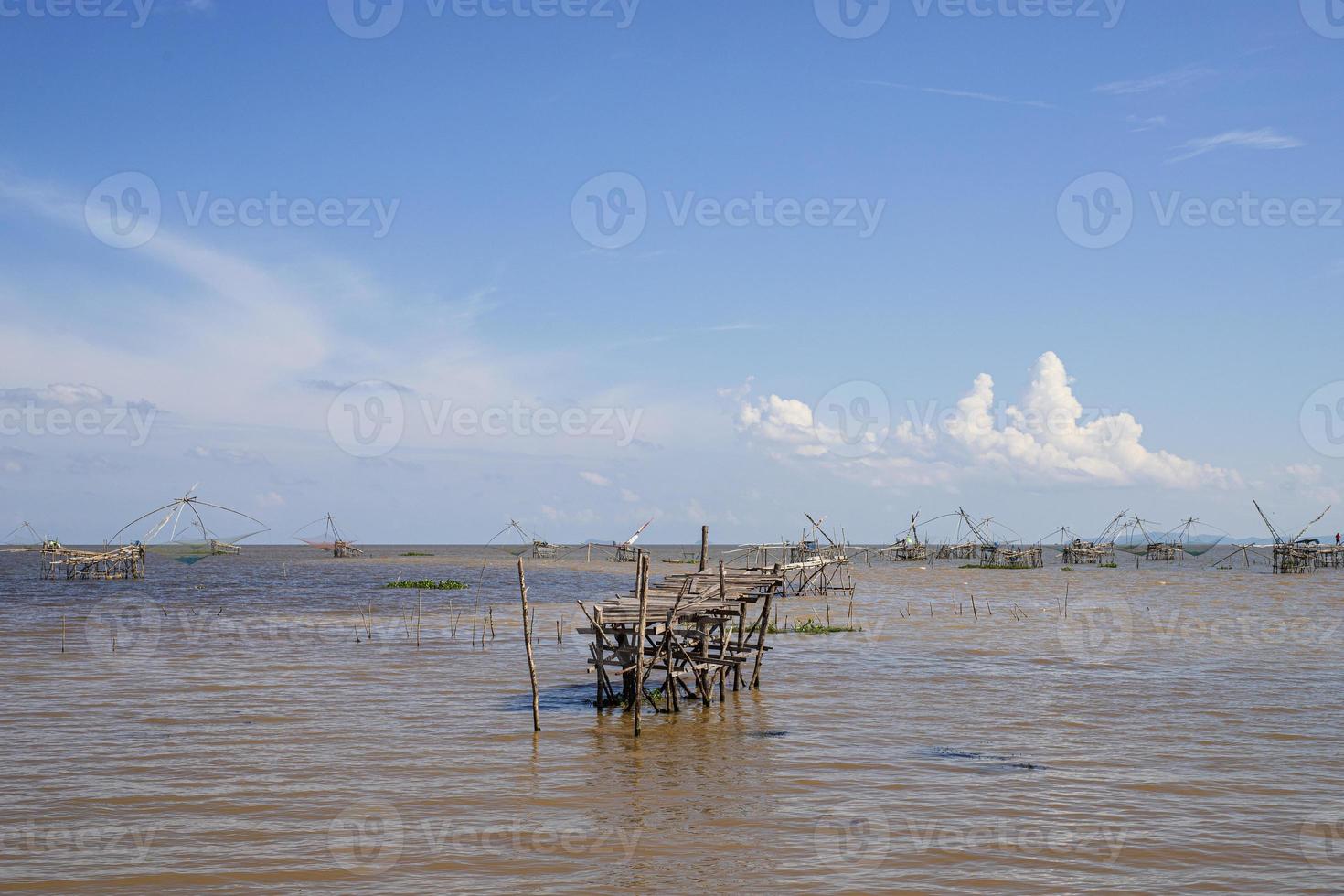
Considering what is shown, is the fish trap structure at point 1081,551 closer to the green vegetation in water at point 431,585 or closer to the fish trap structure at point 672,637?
the green vegetation in water at point 431,585

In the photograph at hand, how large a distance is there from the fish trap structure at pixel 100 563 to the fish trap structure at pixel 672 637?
4162cm

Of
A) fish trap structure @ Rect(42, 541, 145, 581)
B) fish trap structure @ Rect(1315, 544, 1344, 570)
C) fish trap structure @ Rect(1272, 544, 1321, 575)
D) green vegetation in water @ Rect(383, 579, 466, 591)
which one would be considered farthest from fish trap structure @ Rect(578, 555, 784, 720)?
fish trap structure @ Rect(1315, 544, 1344, 570)

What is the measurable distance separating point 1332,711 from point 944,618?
50.9 ft

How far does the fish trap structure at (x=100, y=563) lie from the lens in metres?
49.8

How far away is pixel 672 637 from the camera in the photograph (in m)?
15.3

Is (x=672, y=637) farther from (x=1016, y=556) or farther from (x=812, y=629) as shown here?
(x=1016, y=556)

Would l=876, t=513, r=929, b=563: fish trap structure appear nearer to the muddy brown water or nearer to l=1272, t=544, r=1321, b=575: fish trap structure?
l=1272, t=544, r=1321, b=575: fish trap structure

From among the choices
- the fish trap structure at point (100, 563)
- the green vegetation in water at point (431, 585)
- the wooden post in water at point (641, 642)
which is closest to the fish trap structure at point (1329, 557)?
the green vegetation in water at point (431, 585)

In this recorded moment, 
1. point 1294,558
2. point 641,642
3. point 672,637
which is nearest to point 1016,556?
point 1294,558

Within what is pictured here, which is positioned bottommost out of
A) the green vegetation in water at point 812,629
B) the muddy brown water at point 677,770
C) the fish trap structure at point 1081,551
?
the muddy brown water at point 677,770

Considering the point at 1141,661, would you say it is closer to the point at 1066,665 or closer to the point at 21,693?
the point at 1066,665

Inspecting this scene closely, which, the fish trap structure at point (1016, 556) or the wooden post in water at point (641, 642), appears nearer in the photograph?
the wooden post in water at point (641, 642)

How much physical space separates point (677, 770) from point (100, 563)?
49848 mm

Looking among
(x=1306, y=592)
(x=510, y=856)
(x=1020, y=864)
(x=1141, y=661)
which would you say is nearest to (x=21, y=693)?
(x=510, y=856)
